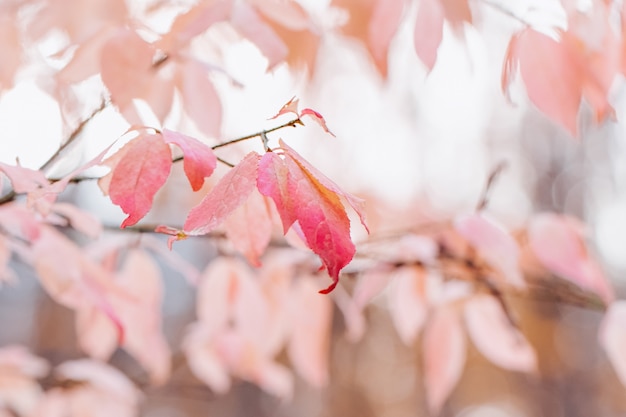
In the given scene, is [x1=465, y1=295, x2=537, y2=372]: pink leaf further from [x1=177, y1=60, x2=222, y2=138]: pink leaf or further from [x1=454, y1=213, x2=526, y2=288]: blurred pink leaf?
[x1=177, y1=60, x2=222, y2=138]: pink leaf

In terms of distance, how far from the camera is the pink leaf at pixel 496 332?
107cm

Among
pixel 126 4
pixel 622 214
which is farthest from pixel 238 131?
pixel 622 214

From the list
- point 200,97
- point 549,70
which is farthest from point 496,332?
point 200,97

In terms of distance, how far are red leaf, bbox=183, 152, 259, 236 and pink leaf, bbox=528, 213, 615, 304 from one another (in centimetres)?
61

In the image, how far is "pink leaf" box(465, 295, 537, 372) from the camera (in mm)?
1071

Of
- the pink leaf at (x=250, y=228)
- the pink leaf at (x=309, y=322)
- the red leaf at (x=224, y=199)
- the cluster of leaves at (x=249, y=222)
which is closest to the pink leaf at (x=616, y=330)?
the cluster of leaves at (x=249, y=222)

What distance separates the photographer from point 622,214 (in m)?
4.81

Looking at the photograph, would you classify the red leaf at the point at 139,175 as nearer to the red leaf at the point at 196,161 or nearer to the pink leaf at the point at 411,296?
the red leaf at the point at 196,161

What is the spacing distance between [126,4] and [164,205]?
390 cm

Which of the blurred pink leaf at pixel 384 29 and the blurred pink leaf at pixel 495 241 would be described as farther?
the blurred pink leaf at pixel 495 241

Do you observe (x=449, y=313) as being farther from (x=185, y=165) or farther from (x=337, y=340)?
(x=337, y=340)

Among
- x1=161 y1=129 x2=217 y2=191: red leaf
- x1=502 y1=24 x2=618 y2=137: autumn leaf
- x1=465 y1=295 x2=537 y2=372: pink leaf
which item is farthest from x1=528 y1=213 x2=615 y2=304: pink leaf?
x1=161 y1=129 x2=217 y2=191: red leaf

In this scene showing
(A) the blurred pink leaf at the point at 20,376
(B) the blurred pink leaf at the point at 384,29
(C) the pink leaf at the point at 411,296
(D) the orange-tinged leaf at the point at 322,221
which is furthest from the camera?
(C) the pink leaf at the point at 411,296

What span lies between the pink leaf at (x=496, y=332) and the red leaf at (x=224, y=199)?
2.38ft
